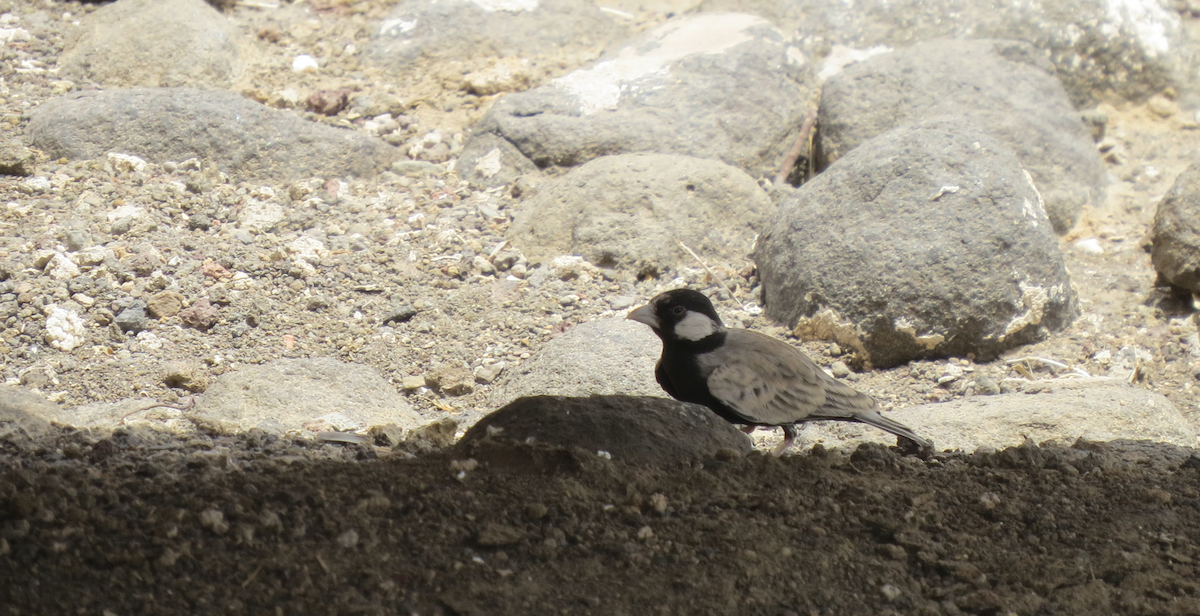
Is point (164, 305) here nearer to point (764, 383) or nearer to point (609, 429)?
point (609, 429)

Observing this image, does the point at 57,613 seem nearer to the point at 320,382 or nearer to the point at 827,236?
the point at 320,382

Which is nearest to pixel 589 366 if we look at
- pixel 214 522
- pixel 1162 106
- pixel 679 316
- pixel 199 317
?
pixel 679 316

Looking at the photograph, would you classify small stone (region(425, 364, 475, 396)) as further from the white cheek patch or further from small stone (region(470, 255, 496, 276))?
the white cheek patch

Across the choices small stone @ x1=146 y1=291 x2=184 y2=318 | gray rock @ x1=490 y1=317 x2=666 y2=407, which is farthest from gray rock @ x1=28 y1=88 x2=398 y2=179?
gray rock @ x1=490 y1=317 x2=666 y2=407

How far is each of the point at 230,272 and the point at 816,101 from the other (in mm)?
4398

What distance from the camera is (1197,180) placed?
5832 millimetres

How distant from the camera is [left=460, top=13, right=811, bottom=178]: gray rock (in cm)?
667

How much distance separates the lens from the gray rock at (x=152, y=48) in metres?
6.71

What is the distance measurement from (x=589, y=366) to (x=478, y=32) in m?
3.78

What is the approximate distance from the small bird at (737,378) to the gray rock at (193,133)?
2862mm

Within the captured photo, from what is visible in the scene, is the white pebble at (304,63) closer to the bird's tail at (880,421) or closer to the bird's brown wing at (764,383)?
the bird's brown wing at (764,383)

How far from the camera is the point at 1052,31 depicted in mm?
7832

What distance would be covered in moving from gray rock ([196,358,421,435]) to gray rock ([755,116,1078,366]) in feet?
7.79

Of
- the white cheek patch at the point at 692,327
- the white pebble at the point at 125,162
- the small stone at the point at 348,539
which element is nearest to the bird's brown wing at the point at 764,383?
the white cheek patch at the point at 692,327
